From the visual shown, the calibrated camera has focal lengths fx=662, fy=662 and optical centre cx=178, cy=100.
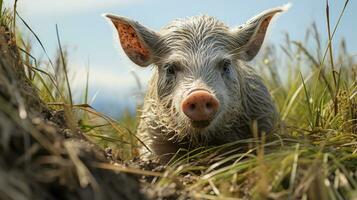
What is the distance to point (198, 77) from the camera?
5.20 metres

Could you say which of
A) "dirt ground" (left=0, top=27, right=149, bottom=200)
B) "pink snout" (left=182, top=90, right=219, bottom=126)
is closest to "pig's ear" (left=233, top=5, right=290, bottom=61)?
"pink snout" (left=182, top=90, right=219, bottom=126)

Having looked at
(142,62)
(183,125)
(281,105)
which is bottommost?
(281,105)

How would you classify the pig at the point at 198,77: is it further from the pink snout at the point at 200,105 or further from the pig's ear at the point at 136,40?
the pink snout at the point at 200,105

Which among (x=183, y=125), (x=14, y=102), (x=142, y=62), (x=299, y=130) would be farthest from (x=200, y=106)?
(x=14, y=102)

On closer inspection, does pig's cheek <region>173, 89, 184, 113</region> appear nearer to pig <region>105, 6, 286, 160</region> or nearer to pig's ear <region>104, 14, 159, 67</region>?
pig <region>105, 6, 286, 160</region>

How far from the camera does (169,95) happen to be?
5.49 meters

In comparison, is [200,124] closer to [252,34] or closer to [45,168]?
[252,34]

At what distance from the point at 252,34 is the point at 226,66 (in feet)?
1.52

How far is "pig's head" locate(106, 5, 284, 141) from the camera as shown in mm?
5141

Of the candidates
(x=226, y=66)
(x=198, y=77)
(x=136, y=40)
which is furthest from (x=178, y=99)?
(x=136, y=40)

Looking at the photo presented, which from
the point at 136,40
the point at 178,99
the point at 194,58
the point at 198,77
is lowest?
the point at 178,99

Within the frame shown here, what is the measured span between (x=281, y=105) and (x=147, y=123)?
2754 millimetres

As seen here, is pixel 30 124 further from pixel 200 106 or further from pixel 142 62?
pixel 142 62

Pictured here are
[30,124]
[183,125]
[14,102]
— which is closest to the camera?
[30,124]
